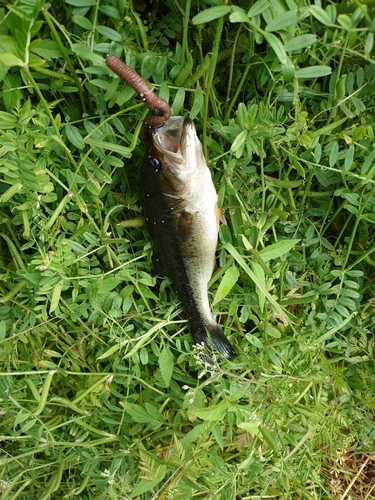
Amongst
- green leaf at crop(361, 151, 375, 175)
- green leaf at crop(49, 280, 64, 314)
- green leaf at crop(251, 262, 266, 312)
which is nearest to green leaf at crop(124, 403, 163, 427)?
green leaf at crop(49, 280, 64, 314)

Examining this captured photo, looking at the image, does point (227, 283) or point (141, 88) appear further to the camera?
point (227, 283)

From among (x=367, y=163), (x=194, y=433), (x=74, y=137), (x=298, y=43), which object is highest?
(x=298, y=43)

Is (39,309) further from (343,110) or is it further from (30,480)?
(343,110)

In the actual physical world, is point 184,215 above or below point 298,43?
below

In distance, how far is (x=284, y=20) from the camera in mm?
1239

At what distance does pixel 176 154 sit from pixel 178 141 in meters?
0.07

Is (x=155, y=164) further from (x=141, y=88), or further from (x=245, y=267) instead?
(x=245, y=267)

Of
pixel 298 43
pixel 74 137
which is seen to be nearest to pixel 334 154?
pixel 298 43

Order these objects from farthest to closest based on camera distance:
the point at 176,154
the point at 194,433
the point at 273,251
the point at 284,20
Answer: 1. the point at 273,251
2. the point at 194,433
3. the point at 176,154
4. the point at 284,20

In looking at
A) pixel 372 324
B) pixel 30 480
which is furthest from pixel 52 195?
pixel 372 324

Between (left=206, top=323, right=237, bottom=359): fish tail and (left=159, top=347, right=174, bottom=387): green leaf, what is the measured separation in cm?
22

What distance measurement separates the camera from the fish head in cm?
155

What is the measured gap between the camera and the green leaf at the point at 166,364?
189cm

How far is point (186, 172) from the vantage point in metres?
1.59
